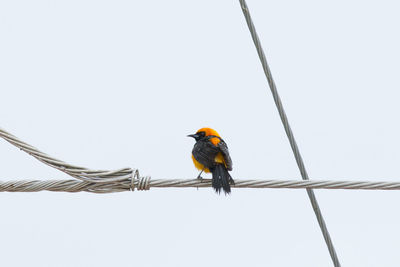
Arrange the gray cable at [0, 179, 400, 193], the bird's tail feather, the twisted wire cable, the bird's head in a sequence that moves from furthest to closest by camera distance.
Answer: the bird's head < the bird's tail feather < the twisted wire cable < the gray cable at [0, 179, 400, 193]

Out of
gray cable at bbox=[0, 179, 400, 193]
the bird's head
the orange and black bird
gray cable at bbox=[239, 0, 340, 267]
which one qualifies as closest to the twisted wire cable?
gray cable at bbox=[0, 179, 400, 193]

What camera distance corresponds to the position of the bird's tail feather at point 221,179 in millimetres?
5531

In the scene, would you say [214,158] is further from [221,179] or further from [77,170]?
[77,170]

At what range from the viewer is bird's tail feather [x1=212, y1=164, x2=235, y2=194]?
18.1 ft

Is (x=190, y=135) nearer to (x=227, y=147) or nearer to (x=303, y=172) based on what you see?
(x=227, y=147)

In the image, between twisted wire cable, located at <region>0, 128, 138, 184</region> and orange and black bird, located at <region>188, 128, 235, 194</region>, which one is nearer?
twisted wire cable, located at <region>0, 128, 138, 184</region>

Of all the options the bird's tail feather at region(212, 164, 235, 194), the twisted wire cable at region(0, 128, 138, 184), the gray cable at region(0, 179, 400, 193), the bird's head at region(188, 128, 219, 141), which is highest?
the bird's head at region(188, 128, 219, 141)

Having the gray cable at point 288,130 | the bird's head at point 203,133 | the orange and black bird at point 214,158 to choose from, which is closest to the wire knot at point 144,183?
the gray cable at point 288,130

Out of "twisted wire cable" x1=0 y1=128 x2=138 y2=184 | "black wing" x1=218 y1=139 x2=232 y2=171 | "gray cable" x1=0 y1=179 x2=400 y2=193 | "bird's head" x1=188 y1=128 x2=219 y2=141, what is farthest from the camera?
"bird's head" x1=188 y1=128 x2=219 y2=141

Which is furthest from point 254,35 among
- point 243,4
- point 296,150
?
point 296,150

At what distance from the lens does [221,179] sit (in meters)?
5.84

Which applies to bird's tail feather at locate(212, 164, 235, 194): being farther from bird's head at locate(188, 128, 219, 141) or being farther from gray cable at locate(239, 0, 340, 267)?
bird's head at locate(188, 128, 219, 141)

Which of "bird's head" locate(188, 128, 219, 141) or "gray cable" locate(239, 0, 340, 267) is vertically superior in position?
"bird's head" locate(188, 128, 219, 141)

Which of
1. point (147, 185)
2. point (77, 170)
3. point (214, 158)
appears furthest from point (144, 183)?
point (214, 158)
